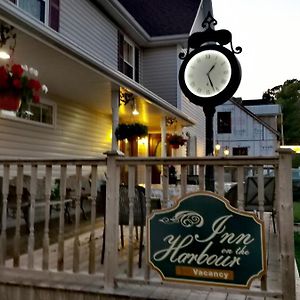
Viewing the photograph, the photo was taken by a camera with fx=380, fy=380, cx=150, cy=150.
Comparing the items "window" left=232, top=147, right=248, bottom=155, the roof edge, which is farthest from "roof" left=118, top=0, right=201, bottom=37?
"window" left=232, top=147, right=248, bottom=155

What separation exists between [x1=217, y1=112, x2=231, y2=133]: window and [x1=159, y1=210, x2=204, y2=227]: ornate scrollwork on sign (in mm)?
23730

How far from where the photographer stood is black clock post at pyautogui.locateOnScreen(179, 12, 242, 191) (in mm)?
4391

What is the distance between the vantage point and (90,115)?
31.2 ft

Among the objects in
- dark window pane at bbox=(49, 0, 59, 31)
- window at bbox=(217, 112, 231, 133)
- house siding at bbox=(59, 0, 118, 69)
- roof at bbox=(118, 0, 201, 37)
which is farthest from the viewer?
window at bbox=(217, 112, 231, 133)

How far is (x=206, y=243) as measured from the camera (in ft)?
9.47

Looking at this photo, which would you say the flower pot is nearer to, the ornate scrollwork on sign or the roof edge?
the ornate scrollwork on sign

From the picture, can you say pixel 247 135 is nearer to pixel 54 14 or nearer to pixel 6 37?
pixel 54 14

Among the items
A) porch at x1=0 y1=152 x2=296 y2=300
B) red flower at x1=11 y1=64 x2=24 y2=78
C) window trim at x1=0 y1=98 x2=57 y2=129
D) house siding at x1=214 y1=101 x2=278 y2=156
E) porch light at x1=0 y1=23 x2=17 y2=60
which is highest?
house siding at x1=214 y1=101 x2=278 y2=156

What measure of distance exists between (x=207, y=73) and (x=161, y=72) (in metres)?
8.71

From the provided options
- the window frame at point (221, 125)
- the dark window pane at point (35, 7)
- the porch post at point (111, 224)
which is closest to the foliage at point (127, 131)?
the dark window pane at point (35, 7)

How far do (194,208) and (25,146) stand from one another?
4764 mm

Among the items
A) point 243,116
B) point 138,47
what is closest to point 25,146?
point 138,47

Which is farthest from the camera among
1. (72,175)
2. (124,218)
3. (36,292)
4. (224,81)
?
(72,175)

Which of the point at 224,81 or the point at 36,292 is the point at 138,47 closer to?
the point at 224,81
